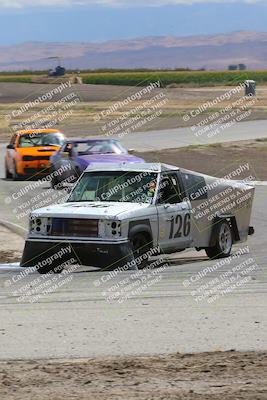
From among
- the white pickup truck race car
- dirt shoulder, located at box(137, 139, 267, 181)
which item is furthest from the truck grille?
dirt shoulder, located at box(137, 139, 267, 181)

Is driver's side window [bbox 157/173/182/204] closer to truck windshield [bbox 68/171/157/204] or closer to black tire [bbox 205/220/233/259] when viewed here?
truck windshield [bbox 68/171/157/204]

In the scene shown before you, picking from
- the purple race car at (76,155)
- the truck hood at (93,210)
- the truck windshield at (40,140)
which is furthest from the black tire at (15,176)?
the truck hood at (93,210)

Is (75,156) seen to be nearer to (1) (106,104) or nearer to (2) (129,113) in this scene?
(2) (129,113)

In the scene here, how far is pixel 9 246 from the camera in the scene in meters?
17.4

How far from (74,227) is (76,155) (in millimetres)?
12314

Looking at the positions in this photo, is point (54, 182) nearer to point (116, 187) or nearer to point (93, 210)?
point (116, 187)

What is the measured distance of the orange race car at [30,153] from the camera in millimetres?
29781

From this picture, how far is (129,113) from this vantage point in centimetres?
6019

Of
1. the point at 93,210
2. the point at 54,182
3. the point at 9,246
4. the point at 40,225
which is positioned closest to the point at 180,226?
the point at 93,210

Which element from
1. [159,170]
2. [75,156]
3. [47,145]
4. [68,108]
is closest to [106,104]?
[68,108]

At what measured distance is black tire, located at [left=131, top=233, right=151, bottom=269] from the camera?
1371cm

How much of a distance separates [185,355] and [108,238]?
565 cm

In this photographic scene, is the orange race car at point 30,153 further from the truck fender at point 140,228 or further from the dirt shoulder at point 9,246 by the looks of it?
the truck fender at point 140,228

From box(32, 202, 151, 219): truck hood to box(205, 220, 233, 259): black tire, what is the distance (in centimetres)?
181
